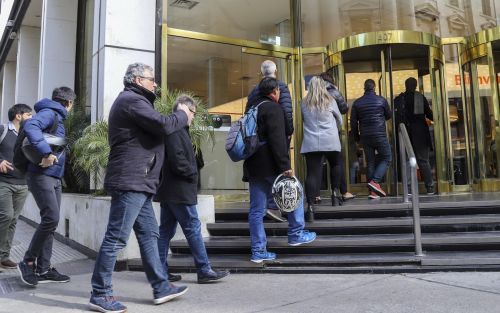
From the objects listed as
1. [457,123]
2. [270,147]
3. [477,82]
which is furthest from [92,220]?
[477,82]

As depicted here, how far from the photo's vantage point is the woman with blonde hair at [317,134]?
18.5ft

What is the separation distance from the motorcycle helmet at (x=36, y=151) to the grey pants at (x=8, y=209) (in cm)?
114

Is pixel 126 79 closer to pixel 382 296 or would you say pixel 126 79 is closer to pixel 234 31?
pixel 382 296

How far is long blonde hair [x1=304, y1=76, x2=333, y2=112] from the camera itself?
5.72 metres

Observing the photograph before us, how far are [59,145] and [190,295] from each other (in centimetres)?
207

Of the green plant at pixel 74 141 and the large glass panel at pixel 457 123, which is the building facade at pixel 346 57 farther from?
the green plant at pixel 74 141

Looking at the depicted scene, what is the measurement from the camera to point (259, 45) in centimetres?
933

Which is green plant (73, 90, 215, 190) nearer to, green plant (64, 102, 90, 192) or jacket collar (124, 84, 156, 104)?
green plant (64, 102, 90, 192)

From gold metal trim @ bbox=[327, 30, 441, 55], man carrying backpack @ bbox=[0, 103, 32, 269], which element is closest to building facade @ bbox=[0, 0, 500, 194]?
gold metal trim @ bbox=[327, 30, 441, 55]

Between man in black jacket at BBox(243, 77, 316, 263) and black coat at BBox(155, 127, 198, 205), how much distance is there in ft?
2.36

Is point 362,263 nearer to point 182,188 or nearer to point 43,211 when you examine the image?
point 182,188

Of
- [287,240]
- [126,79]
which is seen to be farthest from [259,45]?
[126,79]

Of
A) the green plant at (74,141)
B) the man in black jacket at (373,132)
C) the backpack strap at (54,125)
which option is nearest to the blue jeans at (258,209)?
the backpack strap at (54,125)

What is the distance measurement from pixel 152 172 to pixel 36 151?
1.43 meters
